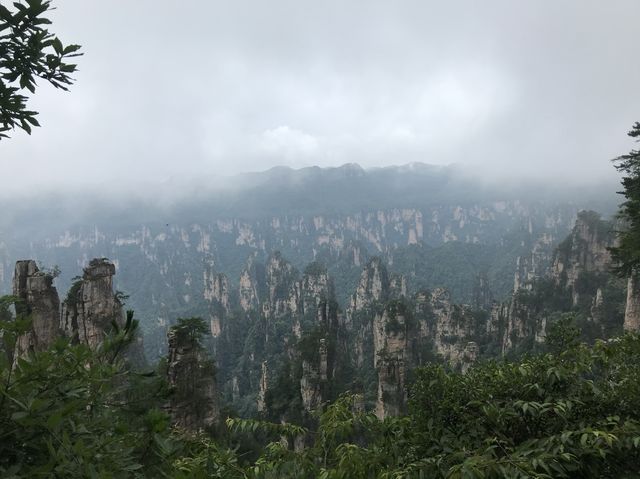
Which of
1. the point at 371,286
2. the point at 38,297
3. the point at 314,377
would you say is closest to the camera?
the point at 38,297

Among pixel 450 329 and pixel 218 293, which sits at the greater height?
pixel 450 329

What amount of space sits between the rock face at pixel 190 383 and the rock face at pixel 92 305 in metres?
5.71

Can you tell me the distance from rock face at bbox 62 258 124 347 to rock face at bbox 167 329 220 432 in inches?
225

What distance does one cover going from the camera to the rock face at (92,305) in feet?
76.6

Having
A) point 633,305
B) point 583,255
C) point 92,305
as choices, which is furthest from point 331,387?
point 583,255

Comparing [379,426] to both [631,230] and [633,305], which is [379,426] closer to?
[631,230]

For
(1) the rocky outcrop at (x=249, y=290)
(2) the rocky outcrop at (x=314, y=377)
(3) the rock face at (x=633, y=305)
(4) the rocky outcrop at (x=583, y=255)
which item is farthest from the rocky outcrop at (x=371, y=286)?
(3) the rock face at (x=633, y=305)

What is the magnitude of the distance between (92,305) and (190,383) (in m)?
8.17

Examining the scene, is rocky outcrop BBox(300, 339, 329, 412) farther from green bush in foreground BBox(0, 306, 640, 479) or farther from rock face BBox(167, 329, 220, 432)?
green bush in foreground BBox(0, 306, 640, 479)

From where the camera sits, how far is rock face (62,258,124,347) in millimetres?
23359

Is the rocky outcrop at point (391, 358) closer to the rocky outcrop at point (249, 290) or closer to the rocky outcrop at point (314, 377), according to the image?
the rocky outcrop at point (314, 377)

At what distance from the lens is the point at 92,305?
76.7 feet

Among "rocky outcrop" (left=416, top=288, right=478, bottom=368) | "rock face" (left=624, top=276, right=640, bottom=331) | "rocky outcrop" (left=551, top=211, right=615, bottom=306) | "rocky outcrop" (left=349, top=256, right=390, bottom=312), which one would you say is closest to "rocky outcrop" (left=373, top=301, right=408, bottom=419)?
"rocky outcrop" (left=416, top=288, right=478, bottom=368)

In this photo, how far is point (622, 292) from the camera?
44.9 m
